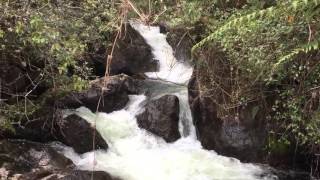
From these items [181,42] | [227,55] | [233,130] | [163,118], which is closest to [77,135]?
[163,118]

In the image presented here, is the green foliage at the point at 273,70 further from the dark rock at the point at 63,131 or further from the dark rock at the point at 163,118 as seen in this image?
the dark rock at the point at 63,131

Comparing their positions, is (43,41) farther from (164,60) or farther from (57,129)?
(164,60)

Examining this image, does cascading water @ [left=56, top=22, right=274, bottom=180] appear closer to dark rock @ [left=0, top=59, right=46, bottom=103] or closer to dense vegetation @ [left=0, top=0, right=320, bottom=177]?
dense vegetation @ [left=0, top=0, right=320, bottom=177]

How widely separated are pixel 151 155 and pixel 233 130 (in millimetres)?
1655

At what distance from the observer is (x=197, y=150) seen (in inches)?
341

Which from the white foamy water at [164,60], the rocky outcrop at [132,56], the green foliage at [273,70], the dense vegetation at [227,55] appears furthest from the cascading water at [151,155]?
the rocky outcrop at [132,56]

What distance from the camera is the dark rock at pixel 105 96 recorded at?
9.53m

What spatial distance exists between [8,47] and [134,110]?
3.57m

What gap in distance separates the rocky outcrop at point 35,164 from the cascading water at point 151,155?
319mm

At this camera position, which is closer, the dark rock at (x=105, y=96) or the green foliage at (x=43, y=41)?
the green foliage at (x=43, y=41)

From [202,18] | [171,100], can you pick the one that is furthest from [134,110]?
[202,18]

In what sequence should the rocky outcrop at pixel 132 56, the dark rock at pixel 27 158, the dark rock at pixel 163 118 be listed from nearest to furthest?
the dark rock at pixel 27 158
the dark rock at pixel 163 118
the rocky outcrop at pixel 132 56

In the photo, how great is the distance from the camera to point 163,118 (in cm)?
910

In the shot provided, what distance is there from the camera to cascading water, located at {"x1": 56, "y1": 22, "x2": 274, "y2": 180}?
7.75m
